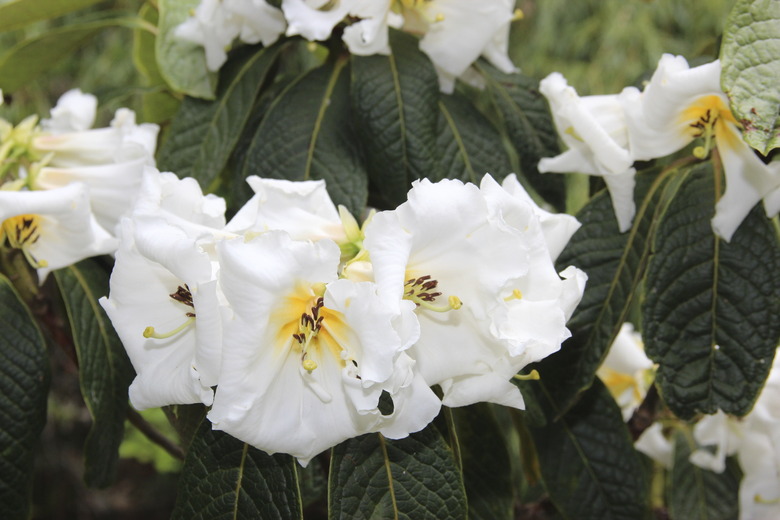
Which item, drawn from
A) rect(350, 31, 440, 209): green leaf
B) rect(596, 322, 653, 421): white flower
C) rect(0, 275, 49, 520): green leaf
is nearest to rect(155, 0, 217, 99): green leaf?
rect(350, 31, 440, 209): green leaf

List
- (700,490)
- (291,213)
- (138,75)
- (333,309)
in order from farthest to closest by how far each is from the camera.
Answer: (138,75) → (700,490) → (291,213) → (333,309)

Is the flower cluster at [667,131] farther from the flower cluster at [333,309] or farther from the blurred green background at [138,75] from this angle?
the blurred green background at [138,75]

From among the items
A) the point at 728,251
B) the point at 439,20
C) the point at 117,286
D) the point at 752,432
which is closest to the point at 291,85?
the point at 439,20

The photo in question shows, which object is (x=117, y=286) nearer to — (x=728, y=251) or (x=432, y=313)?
(x=432, y=313)

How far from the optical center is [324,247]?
597 millimetres

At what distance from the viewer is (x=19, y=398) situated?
2.77 feet

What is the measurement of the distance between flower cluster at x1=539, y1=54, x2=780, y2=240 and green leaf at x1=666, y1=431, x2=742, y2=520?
20.0 inches

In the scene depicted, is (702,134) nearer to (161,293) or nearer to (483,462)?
(483,462)

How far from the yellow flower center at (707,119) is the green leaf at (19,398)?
26.8 inches

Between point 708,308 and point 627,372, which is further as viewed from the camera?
point 627,372

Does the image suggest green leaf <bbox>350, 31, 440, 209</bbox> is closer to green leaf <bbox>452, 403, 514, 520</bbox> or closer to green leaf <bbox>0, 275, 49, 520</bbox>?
green leaf <bbox>452, 403, 514, 520</bbox>

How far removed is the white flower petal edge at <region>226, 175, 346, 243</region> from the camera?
0.70 metres

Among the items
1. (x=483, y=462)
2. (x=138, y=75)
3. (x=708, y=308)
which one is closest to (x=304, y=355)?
(x=483, y=462)

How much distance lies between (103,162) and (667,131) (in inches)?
23.4
